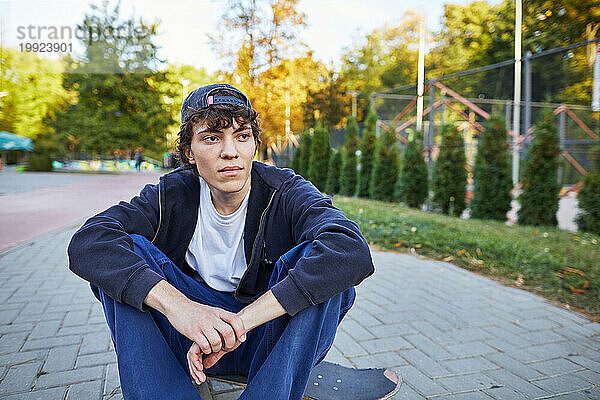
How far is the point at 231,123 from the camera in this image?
83.7 inches

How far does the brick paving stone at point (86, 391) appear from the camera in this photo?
2275 millimetres

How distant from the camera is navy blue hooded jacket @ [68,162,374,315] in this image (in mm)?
A: 1634

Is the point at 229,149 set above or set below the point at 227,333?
above

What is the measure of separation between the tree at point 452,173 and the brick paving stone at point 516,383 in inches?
281

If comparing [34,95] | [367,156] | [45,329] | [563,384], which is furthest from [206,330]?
[34,95]

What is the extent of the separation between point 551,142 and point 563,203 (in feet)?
22.0

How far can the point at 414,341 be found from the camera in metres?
3.10

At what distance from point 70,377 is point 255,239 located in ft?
4.63

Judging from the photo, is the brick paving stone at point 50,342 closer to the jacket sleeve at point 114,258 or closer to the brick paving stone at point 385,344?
the jacket sleeve at point 114,258

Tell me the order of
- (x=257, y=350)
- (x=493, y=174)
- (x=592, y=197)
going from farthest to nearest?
(x=493, y=174) → (x=592, y=197) → (x=257, y=350)

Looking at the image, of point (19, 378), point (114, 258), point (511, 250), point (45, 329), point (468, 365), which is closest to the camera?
point (114, 258)

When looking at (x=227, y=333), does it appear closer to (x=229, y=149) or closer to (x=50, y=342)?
(x=229, y=149)

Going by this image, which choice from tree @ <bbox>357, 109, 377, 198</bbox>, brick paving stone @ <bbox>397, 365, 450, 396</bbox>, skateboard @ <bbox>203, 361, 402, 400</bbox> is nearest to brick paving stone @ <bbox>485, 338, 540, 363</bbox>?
brick paving stone @ <bbox>397, 365, 450, 396</bbox>

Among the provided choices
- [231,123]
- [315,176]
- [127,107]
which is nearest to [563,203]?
[315,176]
